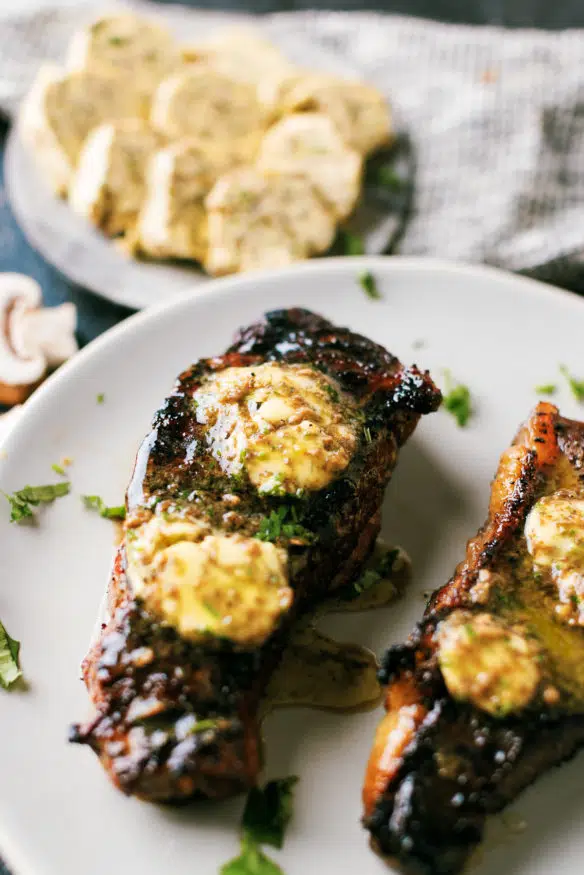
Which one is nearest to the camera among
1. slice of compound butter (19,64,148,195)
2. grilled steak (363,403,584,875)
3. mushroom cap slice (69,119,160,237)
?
grilled steak (363,403,584,875)

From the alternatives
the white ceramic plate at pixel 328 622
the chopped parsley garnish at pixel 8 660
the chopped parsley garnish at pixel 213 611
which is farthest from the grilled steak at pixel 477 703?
the chopped parsley garnish at pixel 8 660

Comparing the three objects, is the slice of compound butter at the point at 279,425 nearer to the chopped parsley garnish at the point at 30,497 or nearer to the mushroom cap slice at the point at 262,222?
the chopped parsley garnish at the point at 30,497

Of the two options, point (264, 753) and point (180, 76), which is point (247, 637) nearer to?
point (264, 753)

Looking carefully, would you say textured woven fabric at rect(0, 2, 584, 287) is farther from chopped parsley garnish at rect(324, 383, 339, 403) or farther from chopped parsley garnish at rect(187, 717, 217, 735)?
chopped parsley garnish at rect(187, 717, 217, 735)

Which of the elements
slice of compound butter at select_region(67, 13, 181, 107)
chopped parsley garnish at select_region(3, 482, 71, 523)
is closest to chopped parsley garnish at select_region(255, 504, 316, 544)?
chopped parsley garnish at select_region(3, 482, 71, 523)

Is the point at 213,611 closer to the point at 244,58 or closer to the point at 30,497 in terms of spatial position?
the point at 30,497

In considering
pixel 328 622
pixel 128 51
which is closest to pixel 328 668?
pixel 328 622

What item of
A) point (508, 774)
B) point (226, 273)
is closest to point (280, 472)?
point (508, 774)
